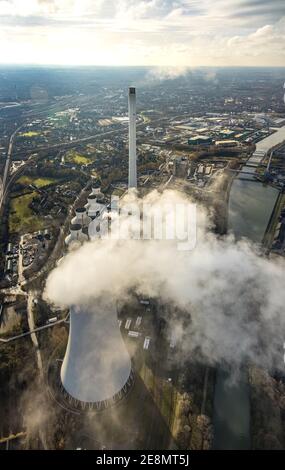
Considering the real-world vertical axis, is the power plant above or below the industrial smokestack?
below

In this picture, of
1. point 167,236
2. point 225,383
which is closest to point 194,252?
point 167,236

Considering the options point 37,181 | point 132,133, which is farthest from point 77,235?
point 37,181

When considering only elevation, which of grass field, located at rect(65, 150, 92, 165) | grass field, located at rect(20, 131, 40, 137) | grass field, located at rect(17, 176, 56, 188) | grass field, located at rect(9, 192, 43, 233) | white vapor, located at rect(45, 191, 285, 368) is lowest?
grass field, located at rect(9, 192, 43, 233)

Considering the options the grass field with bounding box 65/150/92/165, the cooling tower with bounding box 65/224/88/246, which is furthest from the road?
the cooling tower with bounding box 65/224/88/246

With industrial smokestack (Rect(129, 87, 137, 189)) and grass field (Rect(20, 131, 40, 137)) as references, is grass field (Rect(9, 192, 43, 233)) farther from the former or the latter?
grass field (Rect(20, 131, 40, 137))

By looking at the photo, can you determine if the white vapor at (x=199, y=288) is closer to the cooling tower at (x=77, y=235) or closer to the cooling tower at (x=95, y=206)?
the cooling tower at (x=77, y=235)
